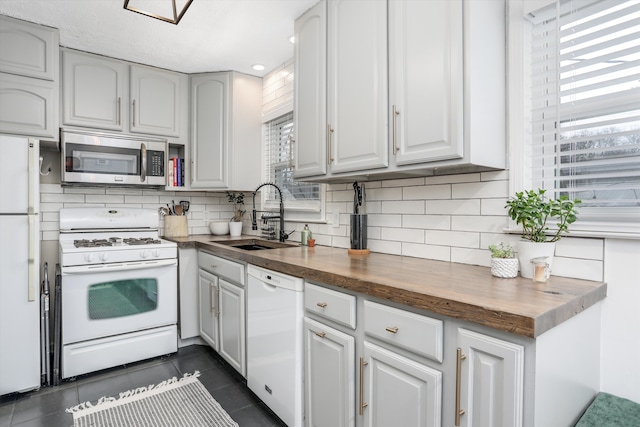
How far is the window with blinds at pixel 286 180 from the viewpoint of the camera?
2891 millimetres

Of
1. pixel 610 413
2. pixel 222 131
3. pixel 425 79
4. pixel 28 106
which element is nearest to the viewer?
pixel 610 413

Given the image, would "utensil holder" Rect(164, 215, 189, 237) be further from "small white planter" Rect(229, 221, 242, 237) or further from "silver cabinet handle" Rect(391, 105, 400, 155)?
A: "silver cabinet handle" Rect(391, 105, 400, 155)

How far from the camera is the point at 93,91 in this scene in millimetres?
2867

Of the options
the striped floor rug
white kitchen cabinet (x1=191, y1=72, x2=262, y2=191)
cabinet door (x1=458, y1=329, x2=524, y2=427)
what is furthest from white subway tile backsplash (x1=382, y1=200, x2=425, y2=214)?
white kitchen cabinet (x1=191, y1=72, x2=262, y2=191)

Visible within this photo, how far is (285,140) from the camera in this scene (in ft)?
10.6

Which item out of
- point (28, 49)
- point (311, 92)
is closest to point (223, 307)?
point (311, 92)

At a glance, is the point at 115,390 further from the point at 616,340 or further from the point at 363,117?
A: the point at 616,340

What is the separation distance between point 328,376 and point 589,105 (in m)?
1.62

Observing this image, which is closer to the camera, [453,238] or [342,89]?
[453,238]

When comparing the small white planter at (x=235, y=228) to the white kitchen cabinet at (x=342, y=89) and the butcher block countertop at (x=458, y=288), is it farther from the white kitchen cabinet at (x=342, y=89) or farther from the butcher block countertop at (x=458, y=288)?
the butcher block countertop at (x=458, y=288)

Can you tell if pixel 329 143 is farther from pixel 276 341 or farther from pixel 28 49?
pixel 28 49

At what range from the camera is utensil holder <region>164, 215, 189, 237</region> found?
11.2ft

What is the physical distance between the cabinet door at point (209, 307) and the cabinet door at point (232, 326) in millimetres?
94

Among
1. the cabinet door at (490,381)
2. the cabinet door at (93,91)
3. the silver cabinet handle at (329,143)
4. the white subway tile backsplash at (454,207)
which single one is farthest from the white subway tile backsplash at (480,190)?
the cabinet door at (93,91)
